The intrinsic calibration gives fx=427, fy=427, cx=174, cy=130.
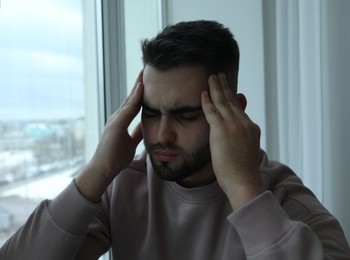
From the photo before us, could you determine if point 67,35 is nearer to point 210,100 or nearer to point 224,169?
point 210,100

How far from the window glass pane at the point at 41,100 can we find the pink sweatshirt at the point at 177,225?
0.30 metres

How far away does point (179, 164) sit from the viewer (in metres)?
1.01

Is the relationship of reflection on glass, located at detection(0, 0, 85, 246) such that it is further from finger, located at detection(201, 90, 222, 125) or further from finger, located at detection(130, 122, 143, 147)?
finger, located at detection(201, 90, 222, 125)

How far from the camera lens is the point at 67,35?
1559 mm

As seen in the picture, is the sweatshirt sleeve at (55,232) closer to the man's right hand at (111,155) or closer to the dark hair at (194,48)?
the man's right hand at (111,155)

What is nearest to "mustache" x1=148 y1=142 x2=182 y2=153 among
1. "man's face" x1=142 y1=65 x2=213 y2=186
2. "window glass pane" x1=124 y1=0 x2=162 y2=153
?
"man's face" x1=142 y1=65 x2=213 y2=186

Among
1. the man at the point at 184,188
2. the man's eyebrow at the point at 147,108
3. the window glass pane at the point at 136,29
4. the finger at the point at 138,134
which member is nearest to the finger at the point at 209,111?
the man at the point at 184,188

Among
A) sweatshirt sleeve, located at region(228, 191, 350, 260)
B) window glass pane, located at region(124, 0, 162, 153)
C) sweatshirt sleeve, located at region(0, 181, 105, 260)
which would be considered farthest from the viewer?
window glass pane, located at region(124, 0, 162, 153)

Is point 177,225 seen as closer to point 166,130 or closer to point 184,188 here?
point 184,188

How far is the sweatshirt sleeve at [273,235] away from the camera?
823 millimetres

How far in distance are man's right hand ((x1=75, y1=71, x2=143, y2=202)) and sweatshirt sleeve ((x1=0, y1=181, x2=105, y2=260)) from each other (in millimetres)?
35

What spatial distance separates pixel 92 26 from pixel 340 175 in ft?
4.30

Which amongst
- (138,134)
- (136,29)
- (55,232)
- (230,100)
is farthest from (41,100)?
(136,29)

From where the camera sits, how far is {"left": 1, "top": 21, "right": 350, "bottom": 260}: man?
922 millimetres
